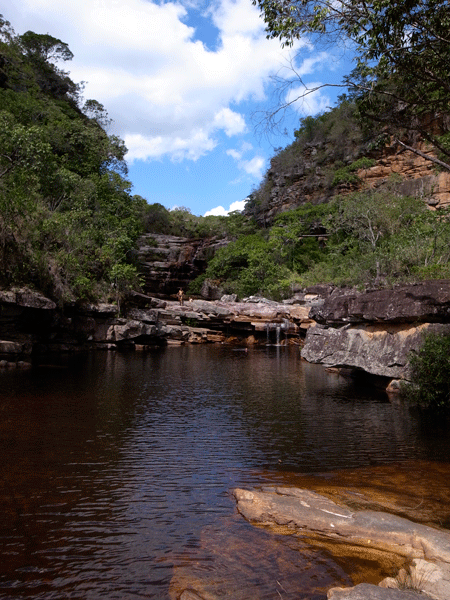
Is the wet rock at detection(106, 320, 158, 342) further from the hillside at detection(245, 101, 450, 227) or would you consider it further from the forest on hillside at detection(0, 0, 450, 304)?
the hillside at detection(245, 101, 450, 227)

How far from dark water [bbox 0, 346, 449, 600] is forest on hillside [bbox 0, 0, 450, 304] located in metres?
5.96

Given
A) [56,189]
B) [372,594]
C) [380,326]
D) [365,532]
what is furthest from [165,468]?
[56,189]

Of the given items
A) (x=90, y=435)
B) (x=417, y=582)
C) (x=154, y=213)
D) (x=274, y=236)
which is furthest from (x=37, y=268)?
(x=154, y=213)

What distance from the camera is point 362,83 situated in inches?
382

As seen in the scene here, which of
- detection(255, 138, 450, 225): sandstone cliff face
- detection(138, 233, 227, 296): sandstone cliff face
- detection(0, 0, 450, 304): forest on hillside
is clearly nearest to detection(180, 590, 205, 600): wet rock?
detection(0, 0, 450, 304): forest on hillside

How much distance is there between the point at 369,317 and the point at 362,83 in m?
6.62

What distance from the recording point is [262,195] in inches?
2147

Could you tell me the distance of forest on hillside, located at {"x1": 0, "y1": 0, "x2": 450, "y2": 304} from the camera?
28.6 ft

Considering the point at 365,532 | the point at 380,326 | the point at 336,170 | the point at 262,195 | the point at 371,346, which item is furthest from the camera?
the point at 262,195

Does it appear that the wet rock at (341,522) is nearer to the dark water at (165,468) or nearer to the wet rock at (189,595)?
the dark water at (165,468)

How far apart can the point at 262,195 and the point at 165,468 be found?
166ft

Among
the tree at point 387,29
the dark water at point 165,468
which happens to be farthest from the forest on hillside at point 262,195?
the dark water at point 165,468

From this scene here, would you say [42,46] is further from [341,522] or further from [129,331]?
[341,522]

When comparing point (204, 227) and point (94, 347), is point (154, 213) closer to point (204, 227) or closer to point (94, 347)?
point (204, 227)
